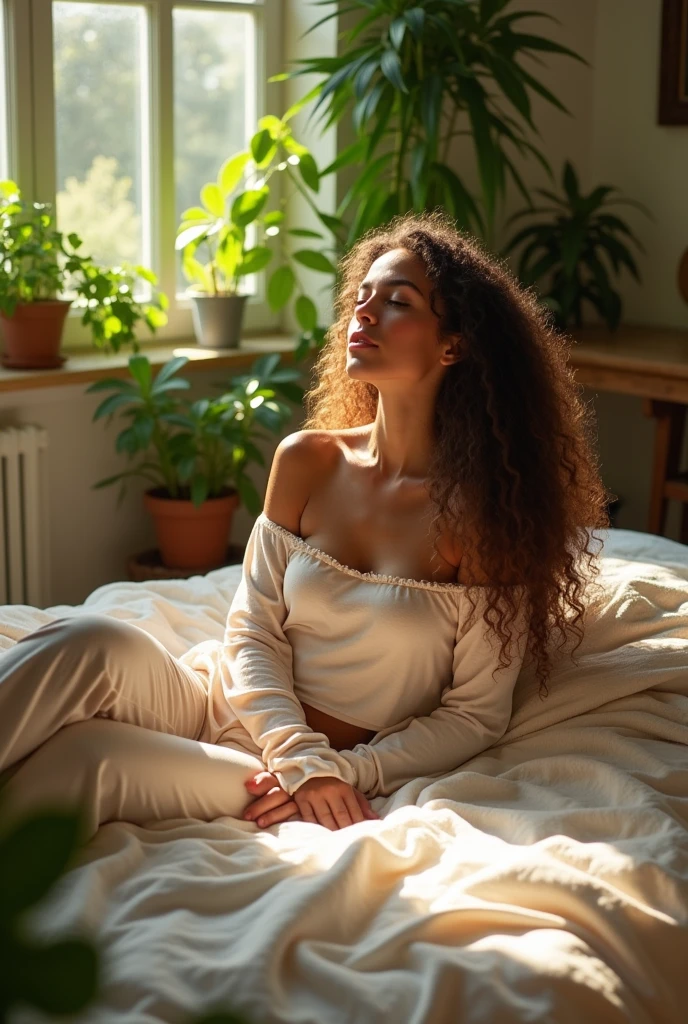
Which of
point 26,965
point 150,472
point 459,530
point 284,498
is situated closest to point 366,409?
point 284,498

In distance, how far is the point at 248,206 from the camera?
10.7ft

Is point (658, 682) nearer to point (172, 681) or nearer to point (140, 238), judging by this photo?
point (172, 681)

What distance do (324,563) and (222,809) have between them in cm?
38

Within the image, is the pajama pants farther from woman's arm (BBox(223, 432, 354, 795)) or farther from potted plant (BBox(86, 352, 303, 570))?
potted plant (BBox(86, 352, 303, 570))

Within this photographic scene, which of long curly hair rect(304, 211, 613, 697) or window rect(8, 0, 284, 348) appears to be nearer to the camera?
long curly hair rect(304, 211, 613, 697)

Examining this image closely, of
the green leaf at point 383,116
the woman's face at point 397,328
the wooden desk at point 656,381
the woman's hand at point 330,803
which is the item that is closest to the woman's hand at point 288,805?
the woman's hand at point 330,803

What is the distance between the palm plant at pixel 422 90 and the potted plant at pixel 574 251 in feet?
1.30

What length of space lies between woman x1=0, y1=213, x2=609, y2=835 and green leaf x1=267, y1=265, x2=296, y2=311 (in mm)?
1423

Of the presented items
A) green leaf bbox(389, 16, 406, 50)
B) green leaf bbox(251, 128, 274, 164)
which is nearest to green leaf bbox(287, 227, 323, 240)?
green leaf bbox(251, 128, 274, 164)

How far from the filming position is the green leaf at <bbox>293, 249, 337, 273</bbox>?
3300 millimetres

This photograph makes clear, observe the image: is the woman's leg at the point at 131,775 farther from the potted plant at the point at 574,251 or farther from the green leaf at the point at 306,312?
the potted plant at the point at 574,251

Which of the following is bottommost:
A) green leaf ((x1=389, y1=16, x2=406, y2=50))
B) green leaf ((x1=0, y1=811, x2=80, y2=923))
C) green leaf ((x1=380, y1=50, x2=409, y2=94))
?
green leaf ((x1=0, y1=811, x2=80, y2=923))

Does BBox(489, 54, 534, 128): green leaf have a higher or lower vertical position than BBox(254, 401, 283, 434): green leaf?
higher

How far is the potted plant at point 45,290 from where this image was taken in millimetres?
2867
